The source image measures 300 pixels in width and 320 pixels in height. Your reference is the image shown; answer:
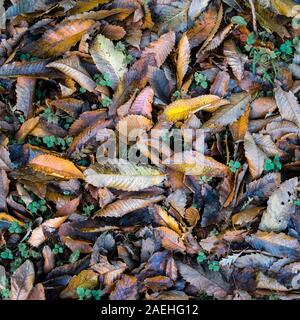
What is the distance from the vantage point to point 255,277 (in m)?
2.25

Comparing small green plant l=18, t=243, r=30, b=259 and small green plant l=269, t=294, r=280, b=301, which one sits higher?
small green plant l=18, t=243, r=30, b=259

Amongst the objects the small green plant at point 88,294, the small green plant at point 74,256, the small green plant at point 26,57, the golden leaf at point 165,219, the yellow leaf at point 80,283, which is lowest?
the small green plant at point 88,294

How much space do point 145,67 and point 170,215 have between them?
70cm

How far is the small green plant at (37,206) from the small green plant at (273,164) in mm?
1004

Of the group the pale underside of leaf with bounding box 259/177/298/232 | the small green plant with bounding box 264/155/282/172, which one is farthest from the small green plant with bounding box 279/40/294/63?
the pale underside of leaf with bounding box 259/177/298/232

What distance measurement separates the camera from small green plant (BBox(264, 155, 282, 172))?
7.64ft

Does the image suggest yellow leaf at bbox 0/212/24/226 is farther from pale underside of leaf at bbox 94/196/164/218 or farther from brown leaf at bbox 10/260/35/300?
pale underside of leaf at bbox 94/196/164/218

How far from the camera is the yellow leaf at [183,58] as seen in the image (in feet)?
8.06

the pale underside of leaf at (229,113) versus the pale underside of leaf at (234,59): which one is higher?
the pale underside of leaf at (234,59)

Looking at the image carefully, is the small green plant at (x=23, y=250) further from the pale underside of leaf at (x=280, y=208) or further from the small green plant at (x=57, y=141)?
the pale underside of leaf at (x=280, y=208)

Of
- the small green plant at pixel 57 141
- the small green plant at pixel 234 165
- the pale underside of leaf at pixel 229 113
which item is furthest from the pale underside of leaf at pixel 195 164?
the small green plant at pixel 57 141

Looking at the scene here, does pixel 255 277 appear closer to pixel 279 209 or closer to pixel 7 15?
pixel 279 209

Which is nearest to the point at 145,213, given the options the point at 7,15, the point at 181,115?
the point at 181,115

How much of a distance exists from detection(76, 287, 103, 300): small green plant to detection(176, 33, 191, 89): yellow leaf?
100cm
